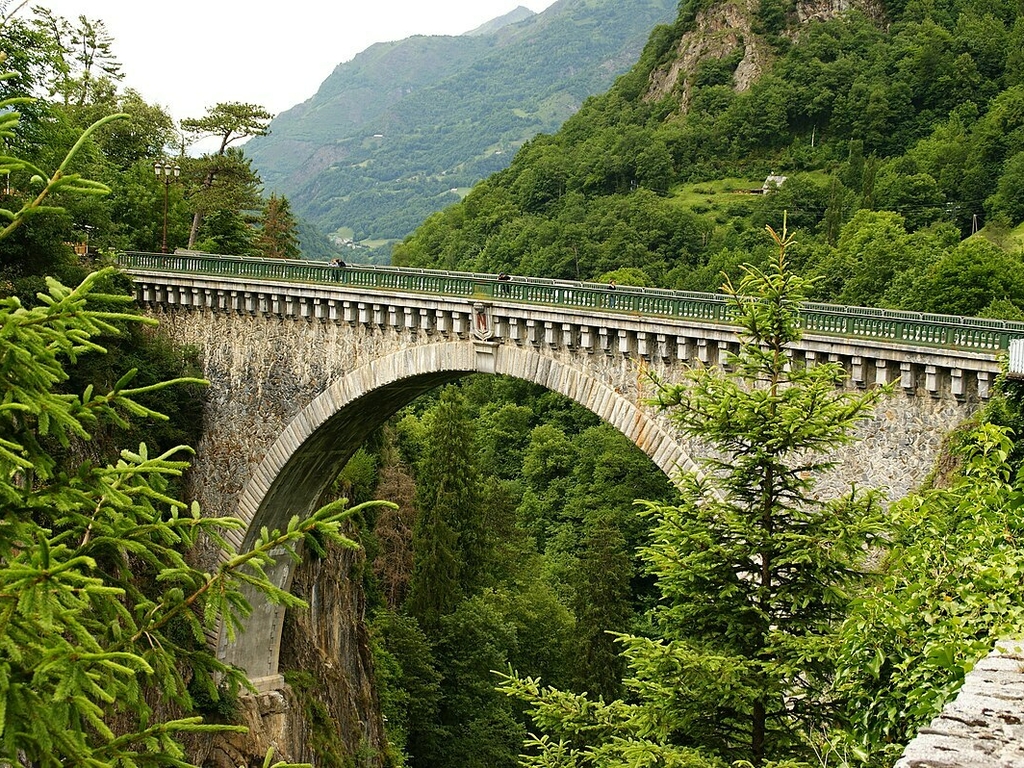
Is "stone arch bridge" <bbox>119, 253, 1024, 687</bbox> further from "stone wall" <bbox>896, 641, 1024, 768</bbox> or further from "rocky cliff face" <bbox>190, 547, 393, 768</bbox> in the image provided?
"stone wall" <bbox>896, 641, 1024, 768</bbox>

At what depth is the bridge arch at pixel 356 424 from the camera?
23047 mm

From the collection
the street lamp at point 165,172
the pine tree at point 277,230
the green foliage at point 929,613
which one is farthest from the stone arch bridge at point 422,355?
the pine tree at point 277,230

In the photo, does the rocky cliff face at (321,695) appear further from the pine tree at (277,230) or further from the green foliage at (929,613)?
the green foliage at (929,613)

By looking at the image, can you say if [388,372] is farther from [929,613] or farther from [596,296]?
[929,613]

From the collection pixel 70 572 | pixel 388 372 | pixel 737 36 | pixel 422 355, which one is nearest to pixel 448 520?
pixel 388 372

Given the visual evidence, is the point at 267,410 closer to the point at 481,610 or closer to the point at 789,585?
the point at 481,610

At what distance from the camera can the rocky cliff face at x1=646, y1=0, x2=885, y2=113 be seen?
347 feet

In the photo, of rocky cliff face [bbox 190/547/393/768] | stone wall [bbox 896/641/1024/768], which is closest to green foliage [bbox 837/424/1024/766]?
stone wall [bbox 896/641/1024/768]

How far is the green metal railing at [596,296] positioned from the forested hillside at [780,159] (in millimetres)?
34067

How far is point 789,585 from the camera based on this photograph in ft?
40.0

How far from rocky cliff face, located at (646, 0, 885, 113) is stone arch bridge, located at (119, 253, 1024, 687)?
275 ft

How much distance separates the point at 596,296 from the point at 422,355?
581cm

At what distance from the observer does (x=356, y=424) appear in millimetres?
31953

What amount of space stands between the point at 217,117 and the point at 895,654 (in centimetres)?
3966
